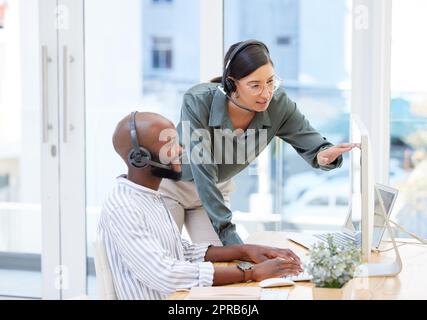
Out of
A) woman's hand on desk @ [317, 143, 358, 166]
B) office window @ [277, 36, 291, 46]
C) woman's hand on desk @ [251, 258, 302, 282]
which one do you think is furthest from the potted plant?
office window @ [277, 36, 291, 46]

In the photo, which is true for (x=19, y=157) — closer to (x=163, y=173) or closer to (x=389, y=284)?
(x=163, y=173)

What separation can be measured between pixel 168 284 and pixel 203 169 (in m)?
0.55

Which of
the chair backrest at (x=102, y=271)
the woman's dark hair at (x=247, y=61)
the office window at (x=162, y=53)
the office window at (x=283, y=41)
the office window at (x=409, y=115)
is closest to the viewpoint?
the chair backrest at (x=102, y=271)

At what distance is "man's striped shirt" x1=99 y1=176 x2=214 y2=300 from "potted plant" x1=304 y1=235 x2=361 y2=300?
28 centimetres

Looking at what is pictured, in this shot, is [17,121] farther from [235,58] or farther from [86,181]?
[235,58]

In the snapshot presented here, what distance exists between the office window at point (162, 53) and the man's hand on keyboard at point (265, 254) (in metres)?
1.61

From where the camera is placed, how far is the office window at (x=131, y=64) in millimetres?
3549

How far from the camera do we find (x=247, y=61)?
2395mm

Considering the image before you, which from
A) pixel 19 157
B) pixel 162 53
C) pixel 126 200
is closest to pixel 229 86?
pixel 126 200

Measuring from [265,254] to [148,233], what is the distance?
0.42 metres

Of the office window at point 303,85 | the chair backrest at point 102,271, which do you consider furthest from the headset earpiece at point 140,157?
the office window at point 303,85

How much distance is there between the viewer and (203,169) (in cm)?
233

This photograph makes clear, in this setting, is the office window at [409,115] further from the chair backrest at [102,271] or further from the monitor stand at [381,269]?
the chair backrest at [102,271]

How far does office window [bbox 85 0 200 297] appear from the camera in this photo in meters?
3.55
